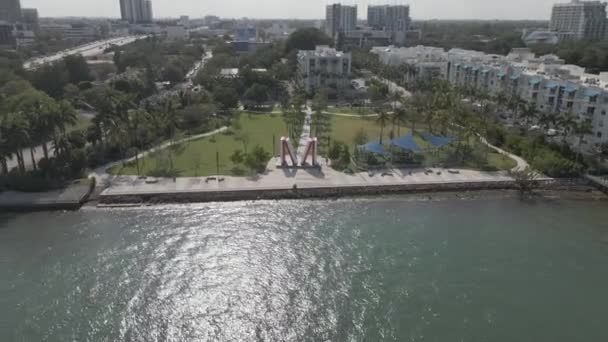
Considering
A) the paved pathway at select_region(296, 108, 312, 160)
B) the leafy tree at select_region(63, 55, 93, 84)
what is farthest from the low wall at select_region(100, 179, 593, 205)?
the leafy tree at select_region(63, 55, 93, 84)

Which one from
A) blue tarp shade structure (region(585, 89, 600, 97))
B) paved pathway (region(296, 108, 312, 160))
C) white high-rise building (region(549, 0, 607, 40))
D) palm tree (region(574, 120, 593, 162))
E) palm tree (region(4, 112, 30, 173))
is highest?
white high-rise building (region(549, 0, 607, 40))

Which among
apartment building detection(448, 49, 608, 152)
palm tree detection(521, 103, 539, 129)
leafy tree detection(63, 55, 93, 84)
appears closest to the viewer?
apartment building detection(448, 49, 608, 152)

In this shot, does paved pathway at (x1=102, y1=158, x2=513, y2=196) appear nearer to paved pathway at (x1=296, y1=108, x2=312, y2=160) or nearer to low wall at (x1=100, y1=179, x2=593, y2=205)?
low wall at (x1=100, y1=179, x2=593, y2=205)

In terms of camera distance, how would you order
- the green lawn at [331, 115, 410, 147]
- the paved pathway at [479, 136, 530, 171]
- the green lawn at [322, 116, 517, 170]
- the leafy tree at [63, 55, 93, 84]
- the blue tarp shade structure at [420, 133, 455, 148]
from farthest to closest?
the leafy tree at [63, 55, 93, 84] → the green lawn at [331, 115, 410, 147] → the blue tarp shade structure at [420, 133, 455, 148] → the green lawn at [322, 116, 517, 170] → the paved pathway at [479, 136, 530, 171]

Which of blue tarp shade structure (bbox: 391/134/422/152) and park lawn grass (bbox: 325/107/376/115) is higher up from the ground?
blue tarp shade structure (bbox: 391/134/422/152)

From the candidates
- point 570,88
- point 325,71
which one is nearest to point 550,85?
point 570,88

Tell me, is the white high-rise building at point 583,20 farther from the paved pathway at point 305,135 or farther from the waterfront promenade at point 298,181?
the waterfront promenade at point 298,181
